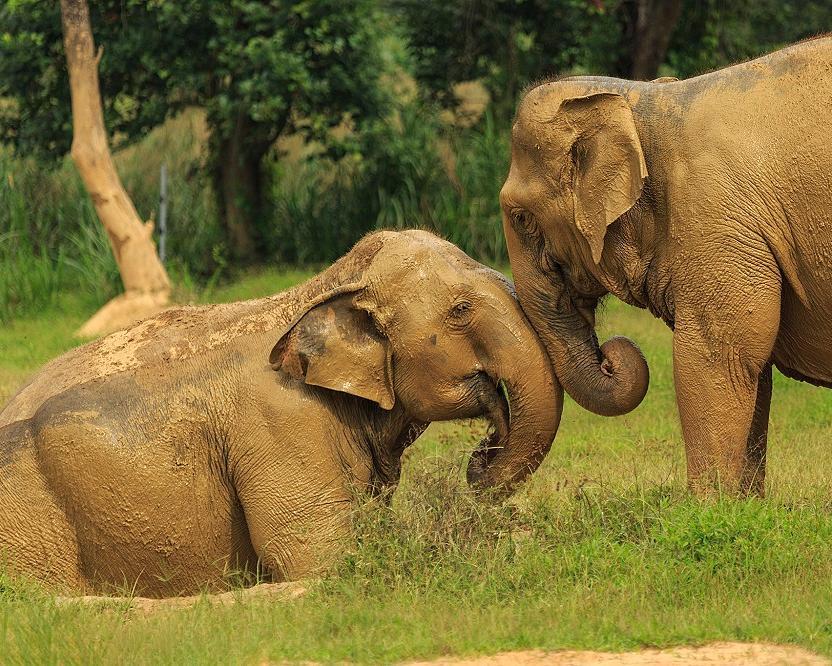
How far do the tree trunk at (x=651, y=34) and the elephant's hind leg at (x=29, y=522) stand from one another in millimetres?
11236

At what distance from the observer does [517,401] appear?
7578mm

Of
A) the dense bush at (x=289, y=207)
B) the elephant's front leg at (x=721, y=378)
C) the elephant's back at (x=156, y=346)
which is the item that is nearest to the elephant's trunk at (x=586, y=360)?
the elephant's front leg at (x=721, y=378)

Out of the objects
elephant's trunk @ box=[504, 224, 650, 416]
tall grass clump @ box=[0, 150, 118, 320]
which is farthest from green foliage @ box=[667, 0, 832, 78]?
elephant's trunk @ box=[504, 224, 650, 416]

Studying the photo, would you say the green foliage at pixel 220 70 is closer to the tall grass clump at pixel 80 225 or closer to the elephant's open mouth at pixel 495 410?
the tall grass clump at pixel 80 225

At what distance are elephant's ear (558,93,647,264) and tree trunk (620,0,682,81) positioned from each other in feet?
33.5

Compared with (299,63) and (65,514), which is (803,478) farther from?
(299,63)

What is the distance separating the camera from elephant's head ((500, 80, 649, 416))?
7.58m

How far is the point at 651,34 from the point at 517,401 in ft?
35.7

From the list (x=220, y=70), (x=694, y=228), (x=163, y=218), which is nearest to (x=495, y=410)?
(x=694, y=228)

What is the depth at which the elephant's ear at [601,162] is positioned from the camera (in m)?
7.52

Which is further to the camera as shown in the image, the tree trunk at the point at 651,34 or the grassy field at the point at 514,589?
the tree trunk at the point at 651,34

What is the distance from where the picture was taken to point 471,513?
7527 mm

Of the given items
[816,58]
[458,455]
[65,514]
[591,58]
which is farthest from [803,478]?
[591,58]

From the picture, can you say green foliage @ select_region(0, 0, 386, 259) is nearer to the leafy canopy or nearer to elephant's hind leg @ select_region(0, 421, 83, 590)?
the leafy canopy
